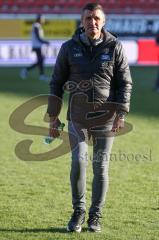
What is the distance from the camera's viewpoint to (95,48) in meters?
5.98

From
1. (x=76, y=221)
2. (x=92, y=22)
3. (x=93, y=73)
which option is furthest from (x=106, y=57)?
(x=76, y=221)

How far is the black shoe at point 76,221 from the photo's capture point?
241 inches

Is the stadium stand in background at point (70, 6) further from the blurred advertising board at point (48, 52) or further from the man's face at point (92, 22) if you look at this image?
the man's face at point (92, 22)

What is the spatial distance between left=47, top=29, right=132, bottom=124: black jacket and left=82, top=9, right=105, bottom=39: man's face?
0.42 feet

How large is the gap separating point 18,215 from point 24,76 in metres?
13.8

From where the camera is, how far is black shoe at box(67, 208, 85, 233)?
6.13 meters

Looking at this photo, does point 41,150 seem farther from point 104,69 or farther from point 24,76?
point 24,76

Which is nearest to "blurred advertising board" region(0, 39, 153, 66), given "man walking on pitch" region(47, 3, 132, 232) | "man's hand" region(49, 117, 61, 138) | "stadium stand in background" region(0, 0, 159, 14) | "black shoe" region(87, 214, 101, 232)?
"stadium stand in background" region(0, 0, 159, 14)

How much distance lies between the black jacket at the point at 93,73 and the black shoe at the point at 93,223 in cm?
93

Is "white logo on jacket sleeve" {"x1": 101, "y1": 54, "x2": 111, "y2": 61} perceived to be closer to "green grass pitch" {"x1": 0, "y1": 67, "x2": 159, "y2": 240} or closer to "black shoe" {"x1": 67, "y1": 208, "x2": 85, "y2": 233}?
"black shoe" {"x1": 67, "y1": 208, "x2": 85, "y2": 233}

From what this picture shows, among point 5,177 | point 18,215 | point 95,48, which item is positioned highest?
point 95,48

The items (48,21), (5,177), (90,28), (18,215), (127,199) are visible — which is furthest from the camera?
(48,21)

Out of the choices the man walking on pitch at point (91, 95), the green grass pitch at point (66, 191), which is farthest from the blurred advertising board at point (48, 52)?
the man walking on pitch at point (91, 95)

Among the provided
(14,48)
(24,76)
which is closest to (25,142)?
(24,76)
